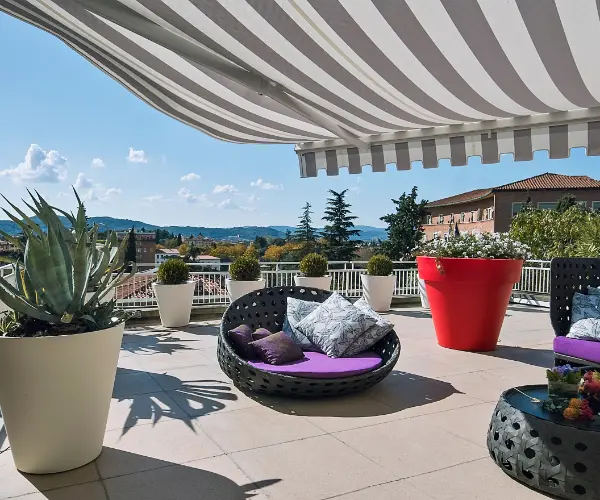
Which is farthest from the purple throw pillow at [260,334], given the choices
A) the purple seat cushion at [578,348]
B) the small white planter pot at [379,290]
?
the small white planter pot at [379,290]

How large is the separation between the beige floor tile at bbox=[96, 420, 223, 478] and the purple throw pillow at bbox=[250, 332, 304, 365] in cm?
84

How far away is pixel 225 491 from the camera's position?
229 cm

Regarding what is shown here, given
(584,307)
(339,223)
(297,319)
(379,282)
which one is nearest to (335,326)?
(297,319)

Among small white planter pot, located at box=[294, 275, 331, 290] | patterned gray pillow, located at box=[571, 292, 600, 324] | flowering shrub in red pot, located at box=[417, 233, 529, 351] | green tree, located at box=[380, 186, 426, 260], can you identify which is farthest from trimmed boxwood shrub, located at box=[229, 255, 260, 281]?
green tree, located at box=[380, 186, 426, 260]

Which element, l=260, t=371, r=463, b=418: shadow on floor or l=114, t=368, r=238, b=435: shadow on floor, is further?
l=260, t=371, r=463, b=418: shadow on floor

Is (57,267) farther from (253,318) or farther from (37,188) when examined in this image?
(253,318)

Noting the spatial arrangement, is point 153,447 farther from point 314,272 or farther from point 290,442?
point 314,272

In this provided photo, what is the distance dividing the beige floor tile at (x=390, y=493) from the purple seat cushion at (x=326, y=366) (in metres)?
1.22

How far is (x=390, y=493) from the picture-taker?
2279mm

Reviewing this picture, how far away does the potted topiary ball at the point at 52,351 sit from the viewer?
7.48 feet

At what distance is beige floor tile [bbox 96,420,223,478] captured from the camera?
2.55 meters

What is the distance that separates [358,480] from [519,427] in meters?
0.83

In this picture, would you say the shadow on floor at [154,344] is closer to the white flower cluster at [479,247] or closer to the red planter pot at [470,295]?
the red planter pot at [470,295]

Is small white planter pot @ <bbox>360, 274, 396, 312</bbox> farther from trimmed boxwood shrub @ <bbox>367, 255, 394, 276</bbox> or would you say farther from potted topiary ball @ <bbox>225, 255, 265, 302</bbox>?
potted topiary ball @ <bbox>225, 255, 265, 302</bbox>
